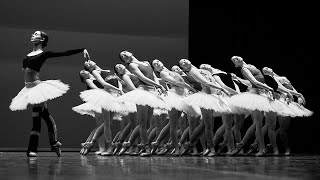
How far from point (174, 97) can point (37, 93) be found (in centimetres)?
245

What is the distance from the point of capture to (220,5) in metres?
12.6

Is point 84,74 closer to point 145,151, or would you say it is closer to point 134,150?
point 134,150

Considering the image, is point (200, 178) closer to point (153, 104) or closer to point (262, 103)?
point (153, 104)

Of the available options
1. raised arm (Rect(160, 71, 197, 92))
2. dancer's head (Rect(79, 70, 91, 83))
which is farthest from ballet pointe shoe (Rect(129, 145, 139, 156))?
dancer's head (Rect(79, 70, 91, 83))

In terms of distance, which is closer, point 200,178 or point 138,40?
point 200,178

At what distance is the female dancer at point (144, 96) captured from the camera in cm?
832

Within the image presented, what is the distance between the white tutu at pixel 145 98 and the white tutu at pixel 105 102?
0.47m

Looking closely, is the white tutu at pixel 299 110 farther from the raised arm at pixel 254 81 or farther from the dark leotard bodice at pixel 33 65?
the dark leotard bodice at pixel 33 65

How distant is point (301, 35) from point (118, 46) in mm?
3964

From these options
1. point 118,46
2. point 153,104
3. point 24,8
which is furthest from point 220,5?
point 153,104

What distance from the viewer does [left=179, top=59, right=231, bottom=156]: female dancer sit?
862cm

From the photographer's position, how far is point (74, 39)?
1280 cm

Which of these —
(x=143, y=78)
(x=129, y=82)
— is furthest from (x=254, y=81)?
(x=129, y=82)

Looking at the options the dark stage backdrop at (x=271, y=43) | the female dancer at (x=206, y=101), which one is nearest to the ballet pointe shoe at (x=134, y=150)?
the female dancer at (x=206, y=101)
